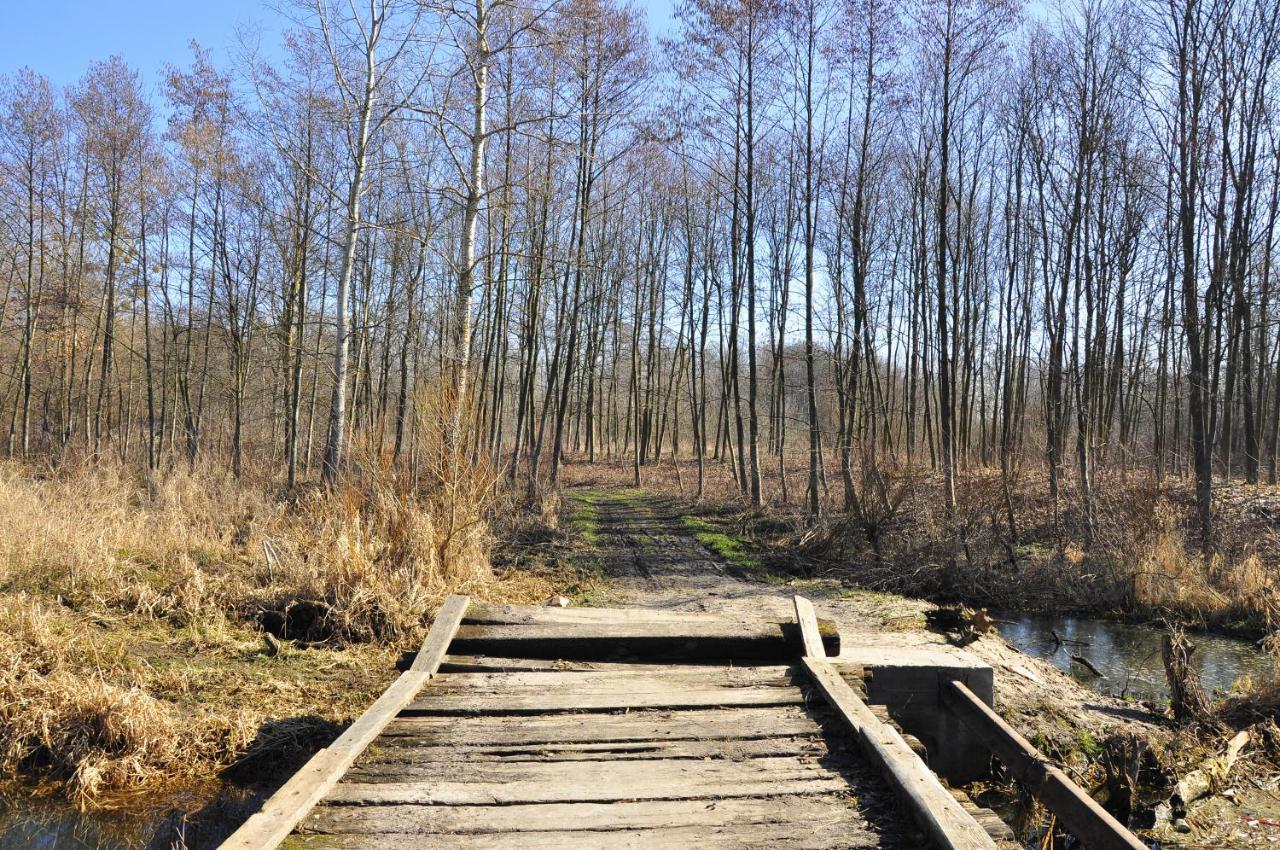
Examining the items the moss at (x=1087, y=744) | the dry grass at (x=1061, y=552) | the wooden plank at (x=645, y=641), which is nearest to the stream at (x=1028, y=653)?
the dry grass at (x=1061, y=552)

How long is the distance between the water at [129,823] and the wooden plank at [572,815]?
2.06 metres

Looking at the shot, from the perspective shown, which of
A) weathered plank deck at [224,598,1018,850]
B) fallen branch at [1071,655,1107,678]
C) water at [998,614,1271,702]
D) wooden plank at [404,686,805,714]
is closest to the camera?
weathered plank deck at [224,598,1018,850]

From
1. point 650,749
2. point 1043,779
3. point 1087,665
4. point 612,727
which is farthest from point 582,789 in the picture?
point 1087,665

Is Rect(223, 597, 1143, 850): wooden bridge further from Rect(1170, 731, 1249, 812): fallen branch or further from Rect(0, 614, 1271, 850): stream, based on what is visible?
Rect(0, 614, 1271, 850): stream

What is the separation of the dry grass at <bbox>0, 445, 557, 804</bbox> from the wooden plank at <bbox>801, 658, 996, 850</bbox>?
12.7 feet

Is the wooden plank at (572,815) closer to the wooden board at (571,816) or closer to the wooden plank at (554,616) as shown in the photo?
the wooden board at (571,816)

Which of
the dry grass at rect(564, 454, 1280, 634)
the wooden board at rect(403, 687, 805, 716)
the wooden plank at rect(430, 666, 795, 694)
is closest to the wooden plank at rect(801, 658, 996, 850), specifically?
the wooden board at rect(403, 687, 805, 716)

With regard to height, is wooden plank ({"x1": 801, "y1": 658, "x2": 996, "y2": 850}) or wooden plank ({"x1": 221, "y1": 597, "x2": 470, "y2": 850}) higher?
wooden plank ({"x1": 801, "y1": 658, "x2": 996, "y2": 850})

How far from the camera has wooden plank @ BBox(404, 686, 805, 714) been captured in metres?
4.70

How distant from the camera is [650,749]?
13.5 feet

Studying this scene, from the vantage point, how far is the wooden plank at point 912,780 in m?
2.98

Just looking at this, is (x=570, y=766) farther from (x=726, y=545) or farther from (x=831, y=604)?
(x=726, y=545)

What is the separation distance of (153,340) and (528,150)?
24.9m

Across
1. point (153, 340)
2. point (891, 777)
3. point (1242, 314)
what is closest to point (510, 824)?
point (891, 777)
